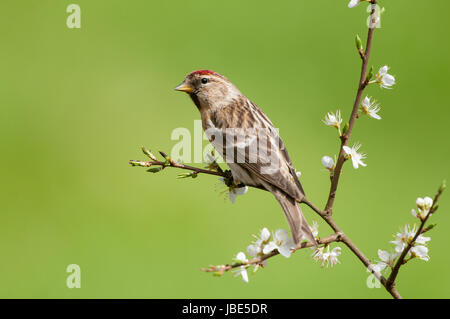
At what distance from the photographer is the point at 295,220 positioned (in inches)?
73.4

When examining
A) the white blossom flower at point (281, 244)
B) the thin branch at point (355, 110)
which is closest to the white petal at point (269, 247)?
the white blossom flower at point (281, 244)

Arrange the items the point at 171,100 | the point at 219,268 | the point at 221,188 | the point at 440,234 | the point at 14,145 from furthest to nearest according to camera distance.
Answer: the point at 171,100
the point at 14,145
the point at 440,234
the point at 221,188
the point at 219,268

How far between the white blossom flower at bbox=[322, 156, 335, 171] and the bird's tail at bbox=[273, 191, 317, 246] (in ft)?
0.64

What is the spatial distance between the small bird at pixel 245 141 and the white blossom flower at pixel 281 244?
8.7 inches

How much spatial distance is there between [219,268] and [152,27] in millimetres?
5418

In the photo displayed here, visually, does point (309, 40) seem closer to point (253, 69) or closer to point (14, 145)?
point (253, 69)

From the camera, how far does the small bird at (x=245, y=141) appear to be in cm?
214

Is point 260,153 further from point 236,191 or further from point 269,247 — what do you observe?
point 269,247

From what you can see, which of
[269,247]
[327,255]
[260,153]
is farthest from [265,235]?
[260,153]

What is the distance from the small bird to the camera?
214 centimetres

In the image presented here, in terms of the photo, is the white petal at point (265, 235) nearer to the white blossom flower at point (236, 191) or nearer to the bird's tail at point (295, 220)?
the bird's tail at point (295, 220)


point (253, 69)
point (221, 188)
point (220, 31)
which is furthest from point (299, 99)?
point (221, 188)

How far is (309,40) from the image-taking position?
247 inches

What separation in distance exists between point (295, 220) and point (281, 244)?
35 cm
